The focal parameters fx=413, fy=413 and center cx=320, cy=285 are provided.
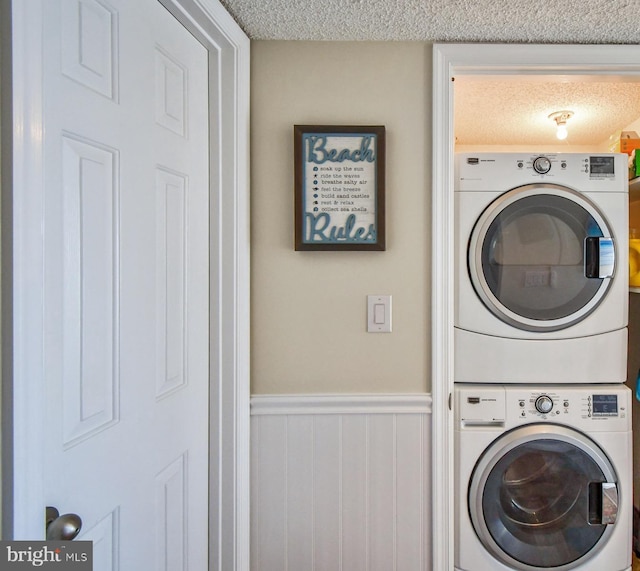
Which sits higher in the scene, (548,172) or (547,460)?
(548,172)

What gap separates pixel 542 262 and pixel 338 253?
770 millimetres

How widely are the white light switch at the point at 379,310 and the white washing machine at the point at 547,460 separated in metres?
0.41

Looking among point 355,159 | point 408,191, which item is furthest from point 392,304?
point 355,159

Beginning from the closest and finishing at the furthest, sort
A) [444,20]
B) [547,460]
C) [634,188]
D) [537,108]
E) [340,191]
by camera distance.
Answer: [444,20], [340,191], [547,460], [634,188], [537,108]

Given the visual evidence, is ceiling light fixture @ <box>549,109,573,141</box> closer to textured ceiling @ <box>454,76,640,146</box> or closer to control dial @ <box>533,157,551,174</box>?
textured ceiling @ <box>454,76,640,146</box>

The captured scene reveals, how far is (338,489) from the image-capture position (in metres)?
1.50

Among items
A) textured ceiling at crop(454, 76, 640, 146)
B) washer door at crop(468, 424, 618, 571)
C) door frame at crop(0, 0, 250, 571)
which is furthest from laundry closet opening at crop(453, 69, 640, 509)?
door frame at crop(0, 0, 250, 571)

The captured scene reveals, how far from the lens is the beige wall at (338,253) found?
57.5 inches

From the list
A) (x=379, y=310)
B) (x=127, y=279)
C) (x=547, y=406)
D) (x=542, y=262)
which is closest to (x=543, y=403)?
(x=547, y=406)

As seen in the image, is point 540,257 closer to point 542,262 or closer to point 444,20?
point 542,262

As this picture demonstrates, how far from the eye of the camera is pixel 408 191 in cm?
148

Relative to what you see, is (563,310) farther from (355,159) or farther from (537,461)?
(355,159)

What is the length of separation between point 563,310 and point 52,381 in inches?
63.1

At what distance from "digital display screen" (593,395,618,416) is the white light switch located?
0.83m
